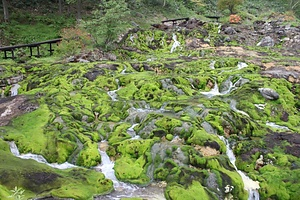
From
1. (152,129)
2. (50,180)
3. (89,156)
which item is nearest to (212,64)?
(152,129)

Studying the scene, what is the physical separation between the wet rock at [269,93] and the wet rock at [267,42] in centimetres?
1723

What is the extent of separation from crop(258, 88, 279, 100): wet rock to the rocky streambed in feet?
0.26

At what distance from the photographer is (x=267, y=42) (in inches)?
1265

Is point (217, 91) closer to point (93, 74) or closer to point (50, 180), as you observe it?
point (93, 74)

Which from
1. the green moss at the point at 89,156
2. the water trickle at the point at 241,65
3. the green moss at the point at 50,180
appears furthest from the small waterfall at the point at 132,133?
the water trickle at the point at 241,65

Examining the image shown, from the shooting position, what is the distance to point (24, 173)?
8883mm

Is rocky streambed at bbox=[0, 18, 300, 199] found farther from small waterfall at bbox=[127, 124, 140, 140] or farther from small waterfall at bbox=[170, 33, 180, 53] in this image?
small waterfall at bbox=[170, 33, 180, 53]

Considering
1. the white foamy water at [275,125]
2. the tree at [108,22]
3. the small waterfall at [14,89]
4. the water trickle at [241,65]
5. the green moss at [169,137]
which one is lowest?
the small waterfall at [14,89]

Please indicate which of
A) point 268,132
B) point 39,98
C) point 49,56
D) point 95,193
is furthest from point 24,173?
point 49,56

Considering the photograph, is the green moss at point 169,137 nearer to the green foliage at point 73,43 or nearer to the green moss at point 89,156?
the green moss at point 89,156

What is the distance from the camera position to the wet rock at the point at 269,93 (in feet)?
54.1

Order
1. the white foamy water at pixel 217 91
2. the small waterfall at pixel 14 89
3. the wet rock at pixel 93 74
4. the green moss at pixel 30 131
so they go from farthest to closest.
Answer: the wet rock at pixel 93 74 < the white foamy water at pixel 217 91 < the small waterfall at pixel 14 89 < the green moss at pixel 30 131

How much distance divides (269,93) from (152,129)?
8102 mm

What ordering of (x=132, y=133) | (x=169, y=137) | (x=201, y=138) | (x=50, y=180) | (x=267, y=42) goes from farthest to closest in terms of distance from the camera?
(x=267, y=42), (x=132, y=133), (x=169, y=137), (x=201, y=138), (x=50, y=180)
